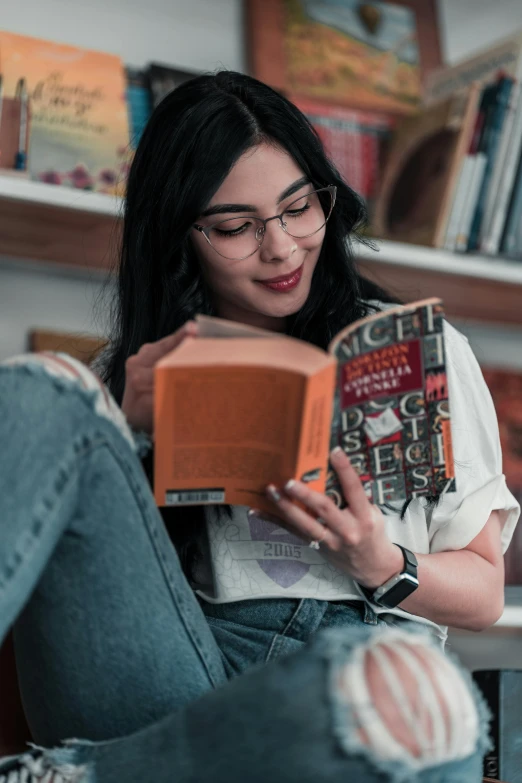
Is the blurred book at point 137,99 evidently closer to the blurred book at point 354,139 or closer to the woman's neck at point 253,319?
the blurred book at point 354,139

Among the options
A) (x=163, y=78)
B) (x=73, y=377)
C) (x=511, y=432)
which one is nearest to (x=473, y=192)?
(x=511, y=432)

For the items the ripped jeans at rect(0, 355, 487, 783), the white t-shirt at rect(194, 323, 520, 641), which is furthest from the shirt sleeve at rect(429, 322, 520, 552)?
the ripped jeans at rect(0, 355, 487, 783)

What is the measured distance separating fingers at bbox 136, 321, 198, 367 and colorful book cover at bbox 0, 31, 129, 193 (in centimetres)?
70

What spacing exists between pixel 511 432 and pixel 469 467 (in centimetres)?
76

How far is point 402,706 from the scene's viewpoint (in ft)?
2.05

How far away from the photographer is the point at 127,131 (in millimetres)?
1638

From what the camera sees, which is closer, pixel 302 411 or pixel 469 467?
pixel 302 411

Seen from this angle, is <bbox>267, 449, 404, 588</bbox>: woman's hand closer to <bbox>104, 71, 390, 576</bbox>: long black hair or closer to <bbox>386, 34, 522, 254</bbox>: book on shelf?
<bbox>104, 71, 390, 576</bbox>: long black hair

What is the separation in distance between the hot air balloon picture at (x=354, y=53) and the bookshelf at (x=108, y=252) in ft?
1.36

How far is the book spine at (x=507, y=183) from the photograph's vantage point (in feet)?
5.48

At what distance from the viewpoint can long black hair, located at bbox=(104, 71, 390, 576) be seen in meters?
1.20

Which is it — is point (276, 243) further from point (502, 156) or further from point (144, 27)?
point (144, 27)

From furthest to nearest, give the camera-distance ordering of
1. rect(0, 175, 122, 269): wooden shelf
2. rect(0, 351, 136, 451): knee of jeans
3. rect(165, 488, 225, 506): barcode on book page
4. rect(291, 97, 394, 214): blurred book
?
1. rect(291, 97, 394, 214): blurred book
2. rect(0, 175, 122, 269): wooden shelf
3. rect(165, 488, 225, 506): barcode on book page
4. rect(0, 351, 136, 451): knee of jeans

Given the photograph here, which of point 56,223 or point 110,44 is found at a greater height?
point 110,44
